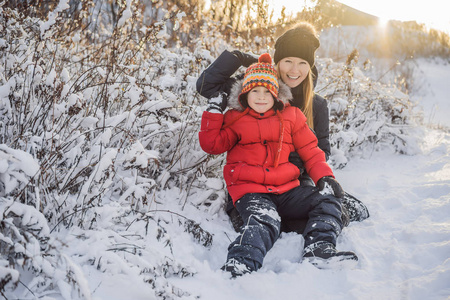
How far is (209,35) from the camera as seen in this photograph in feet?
14.2

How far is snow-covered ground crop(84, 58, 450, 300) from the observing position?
150cm

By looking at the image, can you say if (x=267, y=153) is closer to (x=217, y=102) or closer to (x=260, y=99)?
(x=260, y=99)

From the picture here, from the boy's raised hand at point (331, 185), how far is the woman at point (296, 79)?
0.20 metres

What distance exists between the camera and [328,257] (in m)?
1.76

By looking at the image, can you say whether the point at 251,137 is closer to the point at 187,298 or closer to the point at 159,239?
the point at 159,239

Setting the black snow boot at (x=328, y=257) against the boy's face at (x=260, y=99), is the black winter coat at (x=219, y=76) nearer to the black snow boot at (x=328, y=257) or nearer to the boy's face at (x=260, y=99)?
the boy's face at (x=260, y=99)

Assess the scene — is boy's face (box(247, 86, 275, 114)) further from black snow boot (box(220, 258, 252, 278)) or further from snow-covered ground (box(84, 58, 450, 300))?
black snow boot (box(220, 258, 252, 278))

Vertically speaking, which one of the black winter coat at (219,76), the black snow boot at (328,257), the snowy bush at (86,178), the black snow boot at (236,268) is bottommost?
the black snow boot at (236,268)

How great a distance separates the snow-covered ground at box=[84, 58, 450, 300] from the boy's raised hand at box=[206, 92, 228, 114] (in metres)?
0.81

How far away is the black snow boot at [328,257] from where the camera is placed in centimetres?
172

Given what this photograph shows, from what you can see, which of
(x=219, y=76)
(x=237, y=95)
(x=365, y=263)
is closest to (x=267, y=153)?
(x=237, y=95)

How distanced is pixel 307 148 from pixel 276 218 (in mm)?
688

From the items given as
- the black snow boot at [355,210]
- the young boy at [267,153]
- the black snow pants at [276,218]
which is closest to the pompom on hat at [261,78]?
the young boy at [267,153]

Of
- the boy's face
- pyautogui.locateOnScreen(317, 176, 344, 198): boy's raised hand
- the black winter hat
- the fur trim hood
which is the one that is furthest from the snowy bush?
the black winter hat
